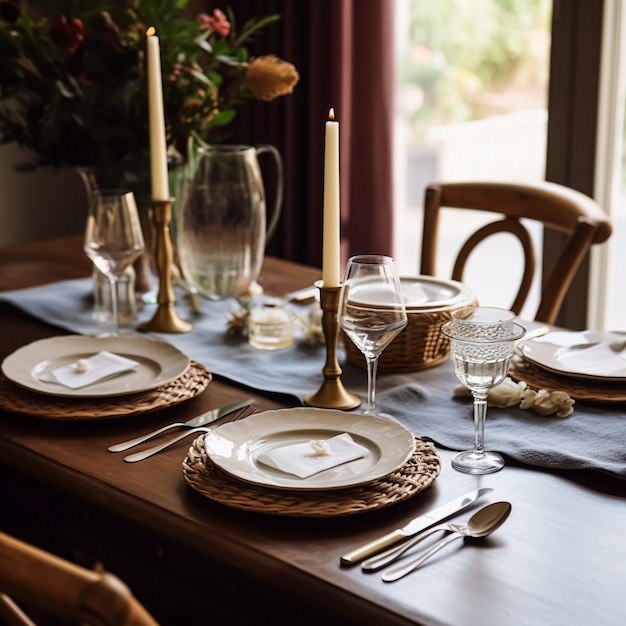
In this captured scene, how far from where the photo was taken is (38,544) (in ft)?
5.57

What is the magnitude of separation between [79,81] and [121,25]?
0.46 feet

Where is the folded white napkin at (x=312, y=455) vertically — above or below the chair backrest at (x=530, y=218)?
below

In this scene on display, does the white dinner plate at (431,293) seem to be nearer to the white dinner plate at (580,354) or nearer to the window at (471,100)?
the white dinner plate at (580,354)

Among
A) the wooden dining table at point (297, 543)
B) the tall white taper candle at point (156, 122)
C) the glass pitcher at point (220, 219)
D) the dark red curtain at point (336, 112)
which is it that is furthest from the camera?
the dark red curtain at point (336, 112)

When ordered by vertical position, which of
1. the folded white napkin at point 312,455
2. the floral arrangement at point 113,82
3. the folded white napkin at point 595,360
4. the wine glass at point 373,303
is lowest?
the folded white napkin at point 312,455

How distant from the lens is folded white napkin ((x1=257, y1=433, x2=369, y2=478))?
3.76 ft

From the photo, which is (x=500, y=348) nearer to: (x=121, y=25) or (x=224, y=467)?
(x=224, y=467)

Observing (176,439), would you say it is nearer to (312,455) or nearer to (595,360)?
(312,455)

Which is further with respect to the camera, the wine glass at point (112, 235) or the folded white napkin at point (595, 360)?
the wine glass at point (112, 235)

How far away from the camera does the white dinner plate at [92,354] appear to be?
1420 mm

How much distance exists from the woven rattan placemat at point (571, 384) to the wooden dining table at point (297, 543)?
3 centimetres

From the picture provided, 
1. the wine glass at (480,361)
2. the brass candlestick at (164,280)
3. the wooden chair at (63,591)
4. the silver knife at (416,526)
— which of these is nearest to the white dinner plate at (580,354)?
the wine glass at (480,361)

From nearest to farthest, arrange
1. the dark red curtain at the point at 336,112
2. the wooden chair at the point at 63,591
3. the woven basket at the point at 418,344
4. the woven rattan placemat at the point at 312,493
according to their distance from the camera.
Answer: the wooden chair at the point at 63,591
the woven rattan placemat at the point at 312,493
the woven basket at the point at 418,344
the dark red curtain at the point at 336,112

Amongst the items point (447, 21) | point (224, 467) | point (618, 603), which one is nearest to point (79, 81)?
point (224, 467)
